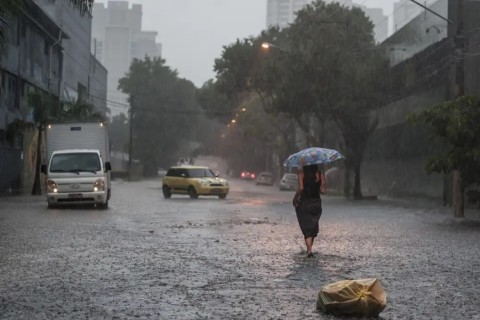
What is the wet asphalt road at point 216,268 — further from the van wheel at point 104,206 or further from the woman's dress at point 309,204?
the van wheel at point 104,206

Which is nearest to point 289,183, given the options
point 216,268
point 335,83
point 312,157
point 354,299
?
point 335,83

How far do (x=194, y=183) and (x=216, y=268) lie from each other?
78.1 ft

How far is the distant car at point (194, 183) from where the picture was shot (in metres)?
33.0

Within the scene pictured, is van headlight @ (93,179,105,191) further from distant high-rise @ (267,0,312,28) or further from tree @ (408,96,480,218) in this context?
distant high-rise @ (267,0,312,28)

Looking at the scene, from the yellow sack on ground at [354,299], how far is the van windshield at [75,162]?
16.9 meters

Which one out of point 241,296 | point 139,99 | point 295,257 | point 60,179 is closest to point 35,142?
point 60,179

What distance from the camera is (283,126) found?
63.3 meters

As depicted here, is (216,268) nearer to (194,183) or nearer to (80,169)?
(80,169)

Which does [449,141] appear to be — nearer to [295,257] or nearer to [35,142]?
[295,257]

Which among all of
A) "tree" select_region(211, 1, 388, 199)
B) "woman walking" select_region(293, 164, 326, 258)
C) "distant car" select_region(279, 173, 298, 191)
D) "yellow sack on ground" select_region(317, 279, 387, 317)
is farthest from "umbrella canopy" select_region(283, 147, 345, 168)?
"distant car" select_region(279, 173, 298, 191)

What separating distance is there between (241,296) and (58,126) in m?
18.9

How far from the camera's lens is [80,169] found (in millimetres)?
22453

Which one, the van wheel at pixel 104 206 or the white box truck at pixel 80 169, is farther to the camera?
the van wheel at pixel 104 206

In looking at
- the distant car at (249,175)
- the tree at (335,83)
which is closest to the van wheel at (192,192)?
the tree at (335,83)
